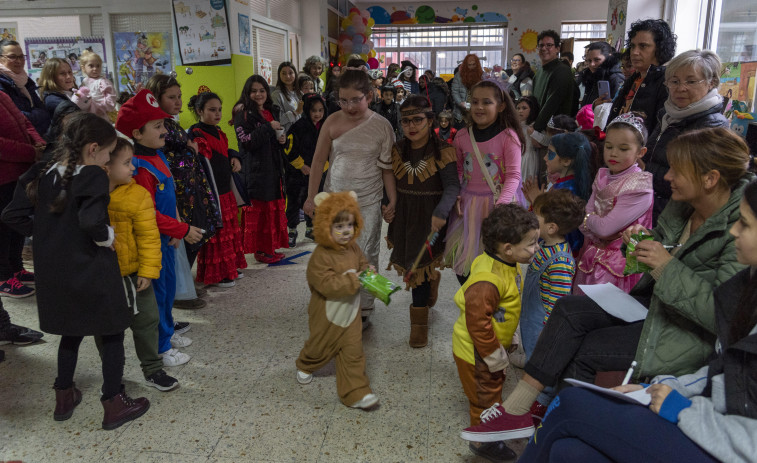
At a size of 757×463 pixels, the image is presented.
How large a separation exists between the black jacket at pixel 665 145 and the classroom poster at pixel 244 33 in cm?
415

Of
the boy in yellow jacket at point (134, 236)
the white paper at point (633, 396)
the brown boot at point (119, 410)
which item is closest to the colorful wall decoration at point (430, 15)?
the boy in yellow jacket at point (134, 236)

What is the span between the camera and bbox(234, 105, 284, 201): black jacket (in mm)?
3881

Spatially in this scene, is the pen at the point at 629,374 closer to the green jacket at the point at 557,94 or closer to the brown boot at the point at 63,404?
the brown boot at the point at 63,404

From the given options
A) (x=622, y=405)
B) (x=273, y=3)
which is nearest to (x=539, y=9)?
(x=273, y=3)

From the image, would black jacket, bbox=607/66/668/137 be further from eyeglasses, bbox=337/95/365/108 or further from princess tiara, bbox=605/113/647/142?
eyeglasses, bbox=337/95/365/108

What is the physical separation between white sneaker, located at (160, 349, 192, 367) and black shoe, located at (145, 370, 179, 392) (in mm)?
192

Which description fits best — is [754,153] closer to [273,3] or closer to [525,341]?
[525,341]

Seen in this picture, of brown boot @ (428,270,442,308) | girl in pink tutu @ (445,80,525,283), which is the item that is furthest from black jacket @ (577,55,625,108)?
brown boot @ (428,270,442,308)

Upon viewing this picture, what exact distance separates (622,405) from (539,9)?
12848 millimetres

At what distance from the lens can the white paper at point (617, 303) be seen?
168 centimetres

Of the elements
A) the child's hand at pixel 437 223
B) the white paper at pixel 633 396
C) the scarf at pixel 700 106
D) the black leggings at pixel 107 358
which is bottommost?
the black leggings at pixel 107 358

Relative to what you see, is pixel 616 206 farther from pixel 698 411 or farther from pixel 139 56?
pixel 139 56

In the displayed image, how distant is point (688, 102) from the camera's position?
2260mm

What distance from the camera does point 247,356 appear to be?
8.56 feet
